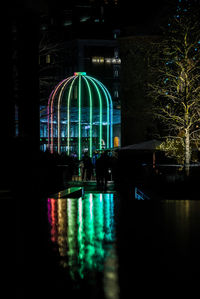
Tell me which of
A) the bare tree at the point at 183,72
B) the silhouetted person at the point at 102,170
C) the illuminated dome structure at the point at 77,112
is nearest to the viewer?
the silhouetted person at the point at 102,170

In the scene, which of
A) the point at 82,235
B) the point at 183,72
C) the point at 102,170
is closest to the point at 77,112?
the point at 183,72

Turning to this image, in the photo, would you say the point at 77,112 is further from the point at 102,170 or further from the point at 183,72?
the point at 102,170

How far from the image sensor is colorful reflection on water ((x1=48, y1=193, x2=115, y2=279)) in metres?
3.84

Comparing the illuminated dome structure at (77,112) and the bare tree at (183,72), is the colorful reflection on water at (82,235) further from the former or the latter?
the illuminated dome structure at (77,112)

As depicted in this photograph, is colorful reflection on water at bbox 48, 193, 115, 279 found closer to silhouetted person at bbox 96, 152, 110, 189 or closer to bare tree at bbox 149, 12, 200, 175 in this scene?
silhouetted person at bbox 96, 152, 110, 189

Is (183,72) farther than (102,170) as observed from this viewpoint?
Yes

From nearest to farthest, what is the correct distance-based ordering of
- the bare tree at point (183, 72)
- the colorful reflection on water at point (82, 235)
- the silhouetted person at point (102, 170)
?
the colorful reflection on water at point (82, 235), the silhouetted person at point (102, 170), the bare tree at point (183, 72)

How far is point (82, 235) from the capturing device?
5.17m

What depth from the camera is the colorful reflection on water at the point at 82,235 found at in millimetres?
3842

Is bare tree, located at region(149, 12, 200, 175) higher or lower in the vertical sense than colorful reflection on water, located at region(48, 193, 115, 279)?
higher

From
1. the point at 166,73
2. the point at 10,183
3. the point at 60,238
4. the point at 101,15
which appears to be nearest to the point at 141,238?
the point at 60,238

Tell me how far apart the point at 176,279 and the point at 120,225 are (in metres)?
2.70

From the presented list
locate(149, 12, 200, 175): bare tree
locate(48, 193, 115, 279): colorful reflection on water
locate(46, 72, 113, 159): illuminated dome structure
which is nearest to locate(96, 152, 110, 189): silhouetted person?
locate(149, 12, 200, 175): bare tree

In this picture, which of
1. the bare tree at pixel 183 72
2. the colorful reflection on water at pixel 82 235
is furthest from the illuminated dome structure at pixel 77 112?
the colorful reflection on water at pixel 82 235
